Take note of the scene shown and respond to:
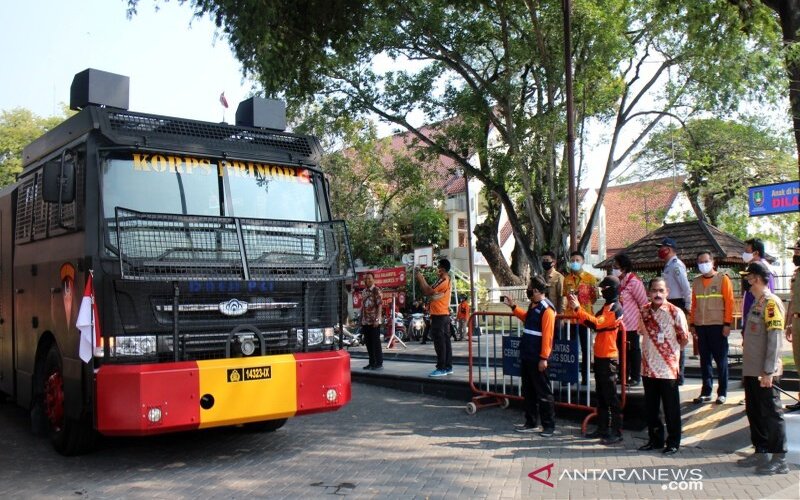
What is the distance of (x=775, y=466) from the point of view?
6035 mm

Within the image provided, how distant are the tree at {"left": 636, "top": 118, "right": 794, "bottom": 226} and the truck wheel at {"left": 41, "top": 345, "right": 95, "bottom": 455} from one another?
1924 centimetres

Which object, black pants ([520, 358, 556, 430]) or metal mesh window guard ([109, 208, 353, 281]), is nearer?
metal mesh window guard ([109, 208, 353, 281])

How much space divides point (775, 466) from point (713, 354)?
2.22m

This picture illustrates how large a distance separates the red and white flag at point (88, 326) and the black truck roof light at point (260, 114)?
2791mm

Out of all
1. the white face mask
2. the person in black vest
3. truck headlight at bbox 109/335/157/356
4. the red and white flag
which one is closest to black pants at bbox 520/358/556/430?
the person in black vest

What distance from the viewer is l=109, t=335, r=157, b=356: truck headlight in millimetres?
6105

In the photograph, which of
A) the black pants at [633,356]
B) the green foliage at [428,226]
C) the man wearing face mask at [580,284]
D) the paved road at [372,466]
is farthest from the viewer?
the green foliage at [428,226]

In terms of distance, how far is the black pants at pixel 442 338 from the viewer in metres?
11.2

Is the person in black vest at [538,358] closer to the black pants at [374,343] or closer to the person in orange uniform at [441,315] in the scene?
the person in orange uniform at [441,315]

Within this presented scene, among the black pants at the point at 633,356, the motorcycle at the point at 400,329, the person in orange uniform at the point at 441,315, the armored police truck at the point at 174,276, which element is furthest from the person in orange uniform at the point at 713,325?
the motorcycle at the point at 400,329

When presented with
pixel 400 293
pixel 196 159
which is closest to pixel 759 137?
pixel 400 293

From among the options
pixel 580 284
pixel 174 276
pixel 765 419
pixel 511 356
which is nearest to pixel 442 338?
pixel 511 356

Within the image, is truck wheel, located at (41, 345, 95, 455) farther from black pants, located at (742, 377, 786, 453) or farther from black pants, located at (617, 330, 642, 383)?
black pants, located at (617, 330, 642, 383)

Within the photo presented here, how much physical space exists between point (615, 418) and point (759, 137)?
18.5m
